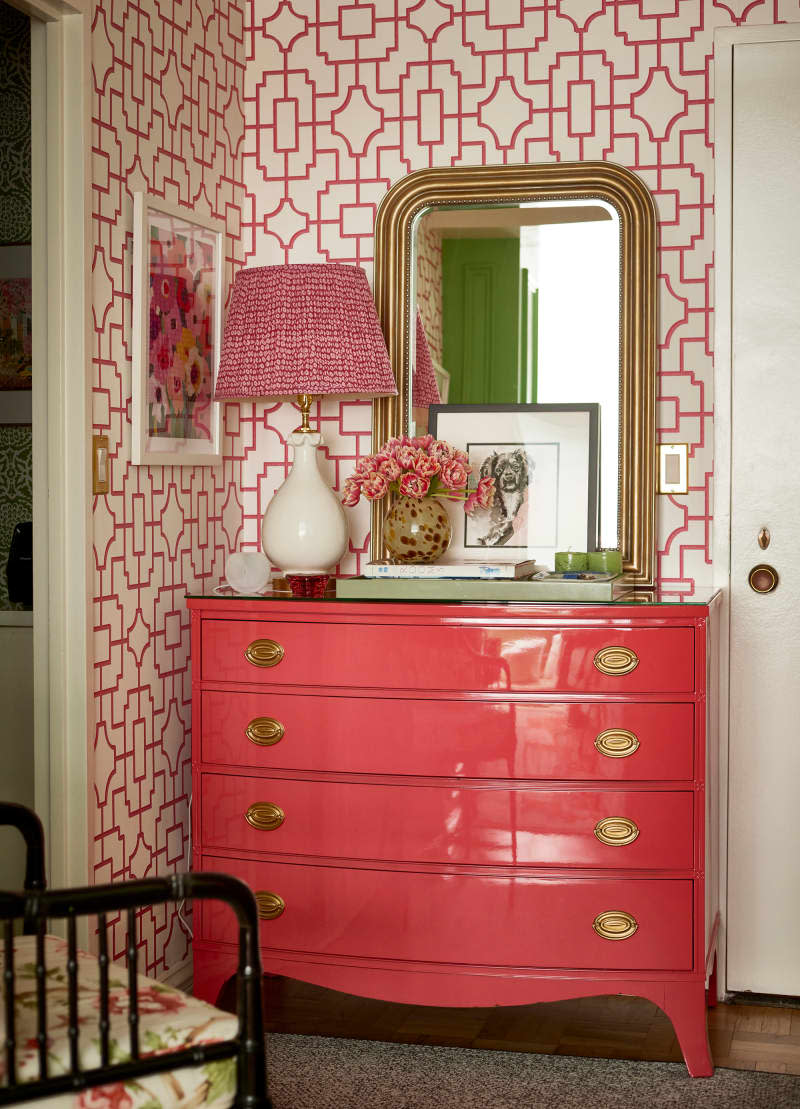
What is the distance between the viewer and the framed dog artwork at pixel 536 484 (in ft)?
10.1

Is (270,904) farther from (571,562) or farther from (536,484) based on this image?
(536,484)

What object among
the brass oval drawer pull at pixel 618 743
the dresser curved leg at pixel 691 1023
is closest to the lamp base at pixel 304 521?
the brass oval drawer pull at pixel 618 743

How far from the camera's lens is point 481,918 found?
264cm

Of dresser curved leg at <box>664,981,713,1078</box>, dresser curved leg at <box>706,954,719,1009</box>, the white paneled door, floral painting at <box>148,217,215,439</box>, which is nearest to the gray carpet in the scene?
dresser curved leg at <box>664,981,713,1078</box>

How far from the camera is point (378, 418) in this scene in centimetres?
324

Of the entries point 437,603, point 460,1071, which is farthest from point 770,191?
point 460,1071

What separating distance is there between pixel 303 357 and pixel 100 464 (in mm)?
554

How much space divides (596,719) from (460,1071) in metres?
0.80

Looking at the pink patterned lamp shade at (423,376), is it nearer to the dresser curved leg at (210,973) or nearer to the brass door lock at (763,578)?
the brass door lock at (763,578)

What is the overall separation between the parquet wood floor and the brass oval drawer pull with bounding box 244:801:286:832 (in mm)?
495

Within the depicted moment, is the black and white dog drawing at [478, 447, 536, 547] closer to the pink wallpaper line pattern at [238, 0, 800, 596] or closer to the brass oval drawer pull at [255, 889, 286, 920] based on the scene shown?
the pink wallpaper line pattern at [238, 0, 800, 596]

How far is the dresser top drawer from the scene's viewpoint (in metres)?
2.58

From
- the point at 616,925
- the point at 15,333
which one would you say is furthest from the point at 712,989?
the point at 15,333

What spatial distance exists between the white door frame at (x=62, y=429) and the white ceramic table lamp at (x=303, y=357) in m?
0.49
